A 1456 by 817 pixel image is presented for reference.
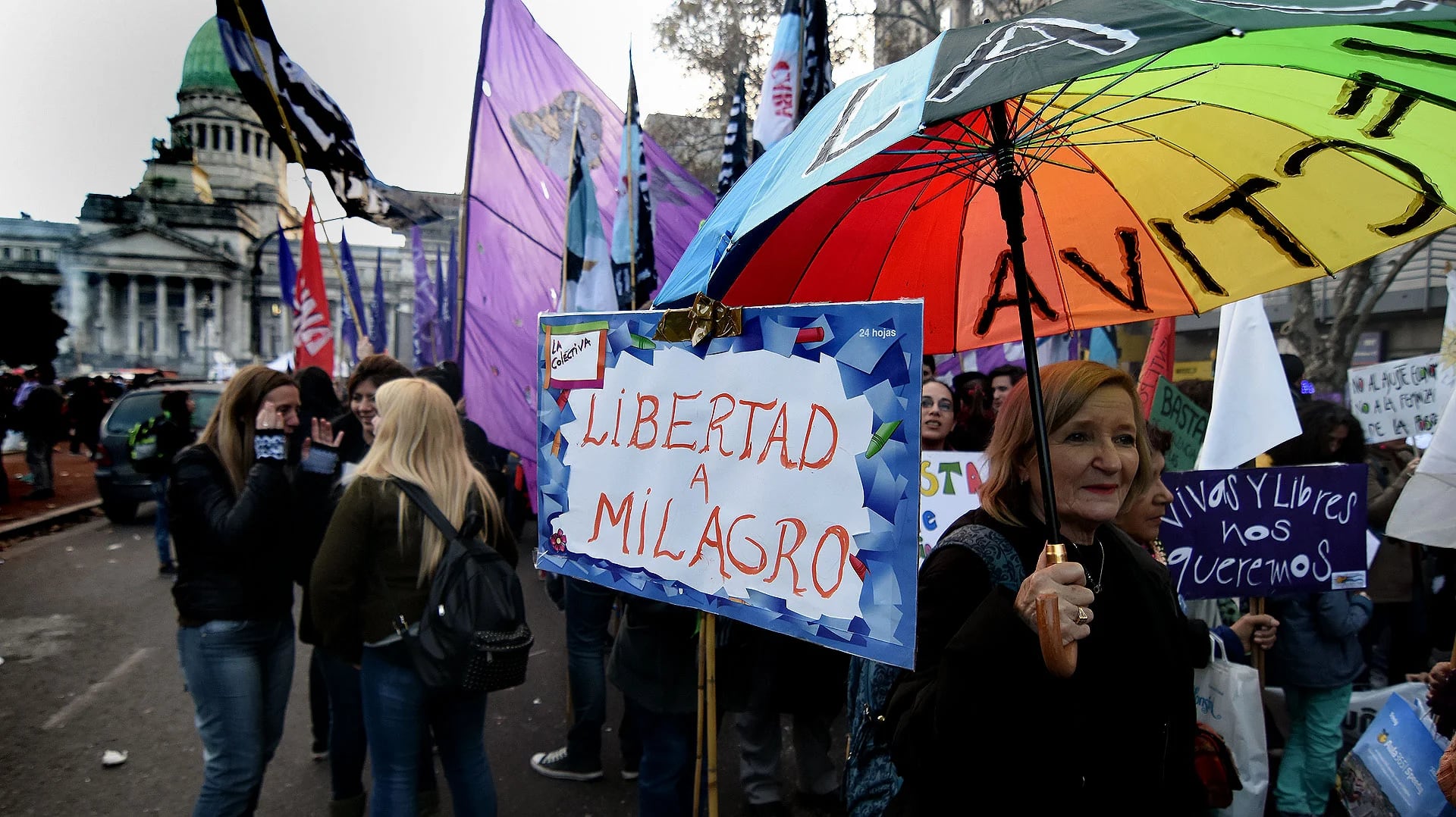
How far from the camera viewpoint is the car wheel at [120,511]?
1092 centimetres

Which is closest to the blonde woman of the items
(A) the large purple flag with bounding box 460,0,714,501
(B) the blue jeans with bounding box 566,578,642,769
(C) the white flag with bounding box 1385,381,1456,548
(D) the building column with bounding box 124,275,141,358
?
(B) the blue jeans with bounding box 566,578,642,769

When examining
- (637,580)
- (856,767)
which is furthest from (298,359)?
(856,767)

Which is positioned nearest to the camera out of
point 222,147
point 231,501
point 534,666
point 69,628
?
point 231,501

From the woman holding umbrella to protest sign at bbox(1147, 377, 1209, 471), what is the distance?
1.73 metres

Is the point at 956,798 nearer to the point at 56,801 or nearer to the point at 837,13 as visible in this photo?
the point at 56,801

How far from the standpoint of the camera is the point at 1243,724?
2357 mm

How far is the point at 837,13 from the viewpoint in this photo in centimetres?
1686

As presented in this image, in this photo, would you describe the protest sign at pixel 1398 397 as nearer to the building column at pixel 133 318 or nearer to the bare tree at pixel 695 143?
the bare tree at pixel 695 143

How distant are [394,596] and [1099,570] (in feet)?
6.74

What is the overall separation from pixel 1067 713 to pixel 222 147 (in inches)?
3087

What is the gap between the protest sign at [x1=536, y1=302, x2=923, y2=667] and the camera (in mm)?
1723

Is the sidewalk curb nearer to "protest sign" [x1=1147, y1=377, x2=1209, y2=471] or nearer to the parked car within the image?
the parked car

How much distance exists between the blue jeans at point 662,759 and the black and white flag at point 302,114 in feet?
9.95

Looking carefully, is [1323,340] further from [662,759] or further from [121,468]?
[121,468]
